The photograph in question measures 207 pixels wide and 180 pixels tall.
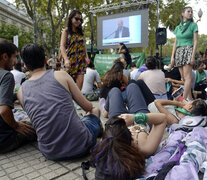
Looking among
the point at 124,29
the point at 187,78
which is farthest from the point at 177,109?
the point at 124,29

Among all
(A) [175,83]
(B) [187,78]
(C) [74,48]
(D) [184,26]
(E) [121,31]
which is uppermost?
(E) [121,31]

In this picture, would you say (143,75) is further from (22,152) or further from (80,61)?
(22,152)

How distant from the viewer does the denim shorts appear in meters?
2.35

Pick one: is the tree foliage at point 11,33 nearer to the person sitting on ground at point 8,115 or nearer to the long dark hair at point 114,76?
the long dark hair at point 114,76

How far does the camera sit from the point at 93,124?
2.43 meters

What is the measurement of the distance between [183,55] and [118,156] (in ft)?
11.9

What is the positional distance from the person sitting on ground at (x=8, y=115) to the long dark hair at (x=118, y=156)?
122 centimetres

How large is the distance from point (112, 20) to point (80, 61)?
8841 mm

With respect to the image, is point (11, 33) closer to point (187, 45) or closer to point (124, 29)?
point (124, 29)

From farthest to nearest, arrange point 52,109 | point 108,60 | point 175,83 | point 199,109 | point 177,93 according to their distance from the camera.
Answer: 1. point 108,60
2. point 175,83
3. point 177,93
4. point 199,109
5. point 52,109

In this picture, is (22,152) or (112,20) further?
(112,20)

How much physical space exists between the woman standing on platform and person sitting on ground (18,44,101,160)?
3109mm

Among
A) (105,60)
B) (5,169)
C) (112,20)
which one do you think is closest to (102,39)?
(112,20)

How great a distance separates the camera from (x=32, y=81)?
2.10 metres
